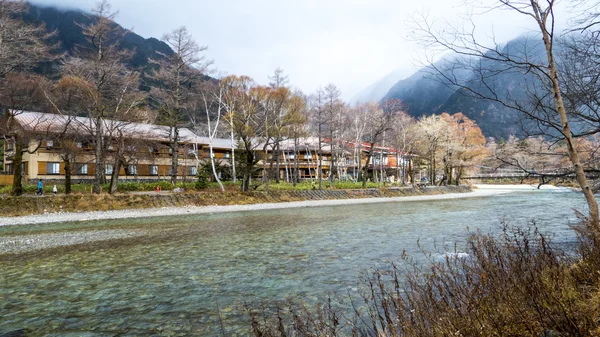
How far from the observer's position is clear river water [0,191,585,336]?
193 inches

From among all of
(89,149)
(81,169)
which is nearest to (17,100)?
(89,149)

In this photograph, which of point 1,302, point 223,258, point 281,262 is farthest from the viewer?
point 223,258

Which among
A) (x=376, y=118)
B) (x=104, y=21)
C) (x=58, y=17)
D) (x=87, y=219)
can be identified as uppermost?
(x=58, y=17)

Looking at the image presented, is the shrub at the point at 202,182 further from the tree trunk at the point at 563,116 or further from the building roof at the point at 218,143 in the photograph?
the tree trunk at the point at 563,116

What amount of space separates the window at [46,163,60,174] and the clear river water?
2561 cm

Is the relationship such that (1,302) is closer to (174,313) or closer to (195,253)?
(174,313)

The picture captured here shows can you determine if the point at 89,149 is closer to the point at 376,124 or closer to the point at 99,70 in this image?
the point at 99,70

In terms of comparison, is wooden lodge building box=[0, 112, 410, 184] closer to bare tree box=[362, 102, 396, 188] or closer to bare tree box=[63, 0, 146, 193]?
bare tree box=[63, 0, 146, 193]

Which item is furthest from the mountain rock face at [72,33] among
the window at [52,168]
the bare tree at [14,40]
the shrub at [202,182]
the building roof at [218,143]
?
the bare tree at [14,40]

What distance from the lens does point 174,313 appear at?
5109 mm

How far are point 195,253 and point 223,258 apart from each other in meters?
1.27

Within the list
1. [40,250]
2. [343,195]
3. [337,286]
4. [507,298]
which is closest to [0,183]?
[40,250]

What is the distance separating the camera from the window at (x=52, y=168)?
3419 centimetres

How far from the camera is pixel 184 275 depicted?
7.29 metres
